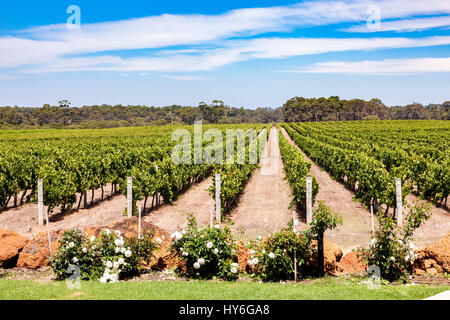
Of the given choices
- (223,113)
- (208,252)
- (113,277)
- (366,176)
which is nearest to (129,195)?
(113,277)

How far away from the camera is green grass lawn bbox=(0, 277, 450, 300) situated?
20.3ft

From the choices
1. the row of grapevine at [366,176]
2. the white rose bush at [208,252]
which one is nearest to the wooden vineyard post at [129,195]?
the white rose bush at [208,252]

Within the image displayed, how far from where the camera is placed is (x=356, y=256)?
8344 millimetres

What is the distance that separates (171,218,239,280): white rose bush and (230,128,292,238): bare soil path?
166 centimetres

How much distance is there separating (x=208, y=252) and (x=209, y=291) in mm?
1370

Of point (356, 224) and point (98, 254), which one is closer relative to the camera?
point (98, 254)

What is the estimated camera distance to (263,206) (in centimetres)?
1672

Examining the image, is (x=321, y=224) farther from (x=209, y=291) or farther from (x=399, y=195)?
(x=399, y=195)

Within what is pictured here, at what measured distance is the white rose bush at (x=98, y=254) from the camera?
7699mm

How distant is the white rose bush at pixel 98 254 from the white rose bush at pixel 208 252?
2.98ft

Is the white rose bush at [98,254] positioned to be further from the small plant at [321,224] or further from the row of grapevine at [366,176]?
the row of grapevine at [366,176]
